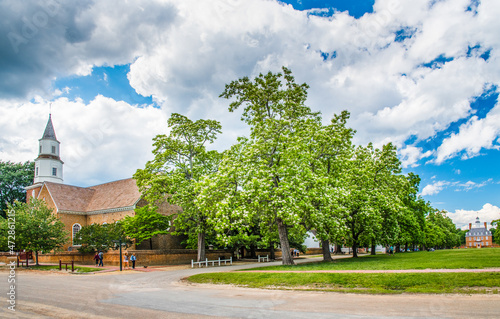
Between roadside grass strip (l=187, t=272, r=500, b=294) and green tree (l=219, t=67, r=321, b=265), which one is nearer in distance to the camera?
roadside grass strip (l=187, t=272, r=500, b=294)

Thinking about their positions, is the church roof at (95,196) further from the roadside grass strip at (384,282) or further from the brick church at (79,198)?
the roadside grass strip at (384,282)

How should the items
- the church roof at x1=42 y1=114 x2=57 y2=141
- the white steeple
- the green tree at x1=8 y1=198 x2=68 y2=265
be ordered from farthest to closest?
the church roof at x1=42 y1=114 x2=57 y2=141 → the white steeple → the green tree at x1=8 y1=198 x2=68 y2=265

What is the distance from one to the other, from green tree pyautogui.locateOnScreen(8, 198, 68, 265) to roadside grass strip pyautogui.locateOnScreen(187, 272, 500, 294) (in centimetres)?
2431

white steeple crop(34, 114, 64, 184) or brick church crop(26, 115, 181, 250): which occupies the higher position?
white steeple crop(34, 114, 64, 184)

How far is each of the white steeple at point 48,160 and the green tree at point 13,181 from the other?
15.7 metres

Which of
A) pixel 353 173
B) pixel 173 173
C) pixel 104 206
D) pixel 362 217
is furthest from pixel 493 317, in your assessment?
pixel 104 206

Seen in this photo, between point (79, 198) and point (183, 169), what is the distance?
89.5ft

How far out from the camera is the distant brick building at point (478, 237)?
170750mm

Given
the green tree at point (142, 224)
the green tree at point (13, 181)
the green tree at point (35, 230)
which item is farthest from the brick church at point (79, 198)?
the green tree at point (13, 181)

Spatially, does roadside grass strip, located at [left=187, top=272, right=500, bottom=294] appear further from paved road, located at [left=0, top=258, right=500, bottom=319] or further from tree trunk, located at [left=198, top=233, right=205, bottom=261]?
tree trunk, located at [left=198, top=233, right=205, bottom=261]

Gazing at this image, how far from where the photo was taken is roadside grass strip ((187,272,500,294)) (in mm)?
12367

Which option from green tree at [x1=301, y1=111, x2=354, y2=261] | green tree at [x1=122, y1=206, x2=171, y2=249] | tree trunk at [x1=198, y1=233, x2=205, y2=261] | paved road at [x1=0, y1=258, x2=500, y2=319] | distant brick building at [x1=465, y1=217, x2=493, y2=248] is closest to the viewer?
paved road at [x1=0, y1=258, x2=500, y2=319]

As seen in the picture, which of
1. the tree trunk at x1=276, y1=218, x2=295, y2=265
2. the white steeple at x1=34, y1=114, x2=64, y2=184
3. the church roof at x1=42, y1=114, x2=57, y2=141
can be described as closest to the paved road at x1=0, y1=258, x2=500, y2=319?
the tree trunk at x1=276, y1=218, x2=295, y2=265

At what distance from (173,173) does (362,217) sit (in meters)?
18.1
